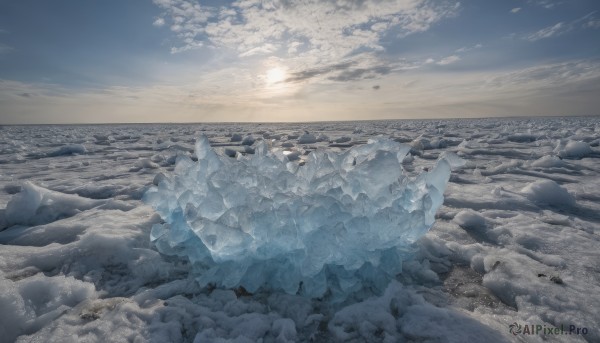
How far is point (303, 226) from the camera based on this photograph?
1.79 m

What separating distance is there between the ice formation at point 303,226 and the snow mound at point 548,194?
7.18 ft

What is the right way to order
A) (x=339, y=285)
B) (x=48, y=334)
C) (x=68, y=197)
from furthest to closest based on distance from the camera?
(x=68, y=197), (x=339, y=285), (x=48, y=334)

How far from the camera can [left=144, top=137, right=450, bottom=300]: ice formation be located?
1.76 meters

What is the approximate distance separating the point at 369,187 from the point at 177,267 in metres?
1.41

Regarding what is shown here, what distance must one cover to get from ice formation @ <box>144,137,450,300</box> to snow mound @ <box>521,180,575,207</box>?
219cm

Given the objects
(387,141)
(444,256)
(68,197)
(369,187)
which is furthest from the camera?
(68,197)

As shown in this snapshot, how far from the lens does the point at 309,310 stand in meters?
1.67

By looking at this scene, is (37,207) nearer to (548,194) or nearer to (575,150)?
(548,194)

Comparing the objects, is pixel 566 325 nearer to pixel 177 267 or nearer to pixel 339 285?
pixel 339 285

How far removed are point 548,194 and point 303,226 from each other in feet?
11.0

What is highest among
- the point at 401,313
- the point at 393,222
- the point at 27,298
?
the point at 393,222

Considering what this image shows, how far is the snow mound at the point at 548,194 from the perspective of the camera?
347 cm

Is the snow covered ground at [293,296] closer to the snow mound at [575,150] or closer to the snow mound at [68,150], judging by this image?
the snow mound at [575,150]

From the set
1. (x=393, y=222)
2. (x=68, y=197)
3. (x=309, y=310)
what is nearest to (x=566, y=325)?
(x=393, y=222)
